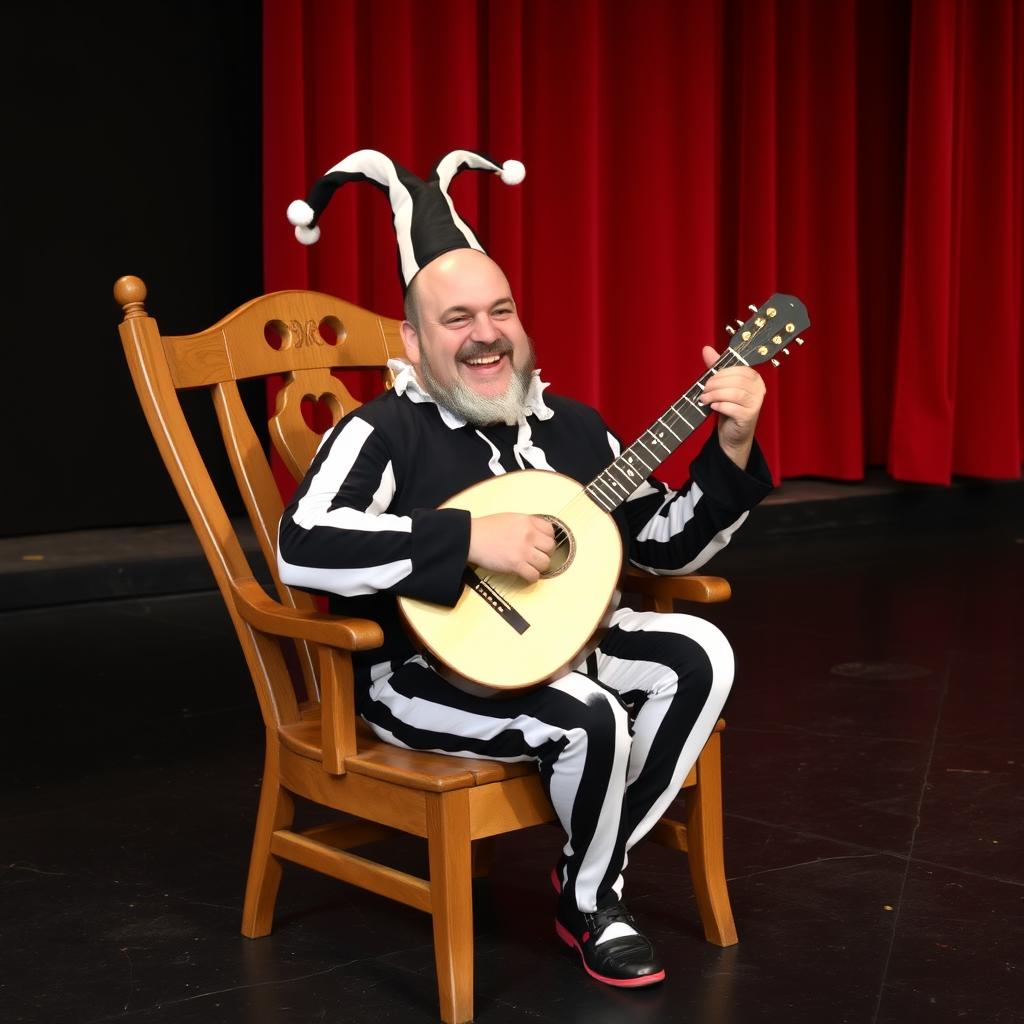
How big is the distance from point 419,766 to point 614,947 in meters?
0.36

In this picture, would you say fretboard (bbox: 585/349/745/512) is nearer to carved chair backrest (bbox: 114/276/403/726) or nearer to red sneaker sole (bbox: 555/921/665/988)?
carved chair backrest (bbox: 114/276/403/726)

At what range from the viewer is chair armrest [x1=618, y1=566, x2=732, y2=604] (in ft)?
7.32

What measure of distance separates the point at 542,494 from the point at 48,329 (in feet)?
11.3

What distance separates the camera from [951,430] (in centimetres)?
657

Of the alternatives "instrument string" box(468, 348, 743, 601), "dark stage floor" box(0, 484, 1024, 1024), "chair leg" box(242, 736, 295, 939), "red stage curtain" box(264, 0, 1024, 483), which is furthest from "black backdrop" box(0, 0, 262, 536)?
"instrument string" box(468, 348, 743, 601)

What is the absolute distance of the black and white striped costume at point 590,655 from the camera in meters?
2.05

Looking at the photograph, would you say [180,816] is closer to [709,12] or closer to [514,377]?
[514,377]

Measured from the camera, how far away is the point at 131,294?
7.54 feet

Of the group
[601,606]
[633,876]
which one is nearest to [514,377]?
[601,606]

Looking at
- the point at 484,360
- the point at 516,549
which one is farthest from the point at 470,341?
the point at 516,549

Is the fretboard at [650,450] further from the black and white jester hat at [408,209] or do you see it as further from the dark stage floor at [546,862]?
the dark stage floor at [546,862]

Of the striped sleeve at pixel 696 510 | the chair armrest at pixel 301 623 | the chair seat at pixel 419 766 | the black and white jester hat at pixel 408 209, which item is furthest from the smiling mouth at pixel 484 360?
the chair seat at pixel 419 766

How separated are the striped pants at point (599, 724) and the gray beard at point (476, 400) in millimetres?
330

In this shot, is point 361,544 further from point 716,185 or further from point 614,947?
point 716,185
